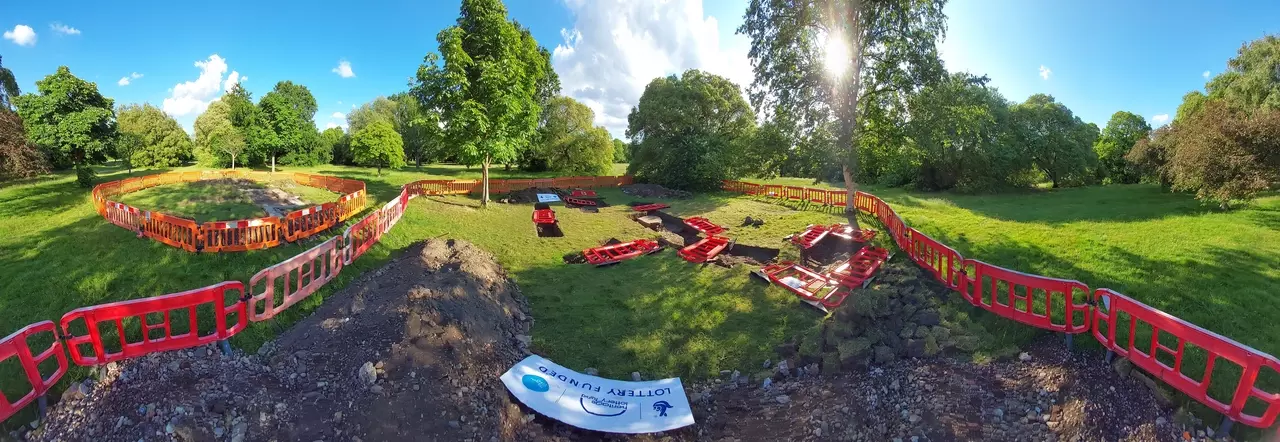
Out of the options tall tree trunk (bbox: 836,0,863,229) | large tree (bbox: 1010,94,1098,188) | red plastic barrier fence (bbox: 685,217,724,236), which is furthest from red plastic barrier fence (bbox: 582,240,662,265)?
large tree (bbox: 1010,94,1098,188)

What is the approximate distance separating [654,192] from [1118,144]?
40.8m

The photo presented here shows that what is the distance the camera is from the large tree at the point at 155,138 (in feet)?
142

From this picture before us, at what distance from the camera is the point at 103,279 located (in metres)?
8.97

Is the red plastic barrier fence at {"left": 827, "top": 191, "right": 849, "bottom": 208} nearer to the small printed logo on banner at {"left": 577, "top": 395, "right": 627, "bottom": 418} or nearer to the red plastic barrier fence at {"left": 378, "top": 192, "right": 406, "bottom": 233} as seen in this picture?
the small printed logo on banner at {"left": 577, "top": 395, "right": 627, "bottom": 418}

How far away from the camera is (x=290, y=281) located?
30.3 ft

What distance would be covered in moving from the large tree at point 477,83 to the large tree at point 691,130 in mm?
13610

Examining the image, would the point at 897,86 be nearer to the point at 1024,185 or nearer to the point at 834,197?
the point at 834,197

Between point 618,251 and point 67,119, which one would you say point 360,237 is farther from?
point 67,119

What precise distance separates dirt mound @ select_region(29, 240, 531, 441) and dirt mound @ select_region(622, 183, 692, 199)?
71.8 feet

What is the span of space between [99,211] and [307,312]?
13674mm

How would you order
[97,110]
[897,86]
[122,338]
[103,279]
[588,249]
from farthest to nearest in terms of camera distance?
[97,110] < [897,86] < [588,249] < [103,279] < [122,338]

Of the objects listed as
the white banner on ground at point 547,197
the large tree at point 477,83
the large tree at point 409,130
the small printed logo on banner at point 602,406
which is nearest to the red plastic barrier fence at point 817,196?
the white banner on ground at point 547,197

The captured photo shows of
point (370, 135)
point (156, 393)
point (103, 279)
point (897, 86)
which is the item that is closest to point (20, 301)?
point (103, 279)

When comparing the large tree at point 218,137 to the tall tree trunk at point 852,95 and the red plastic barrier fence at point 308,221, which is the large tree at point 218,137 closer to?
the red plastic barrier fence at point 308,221
